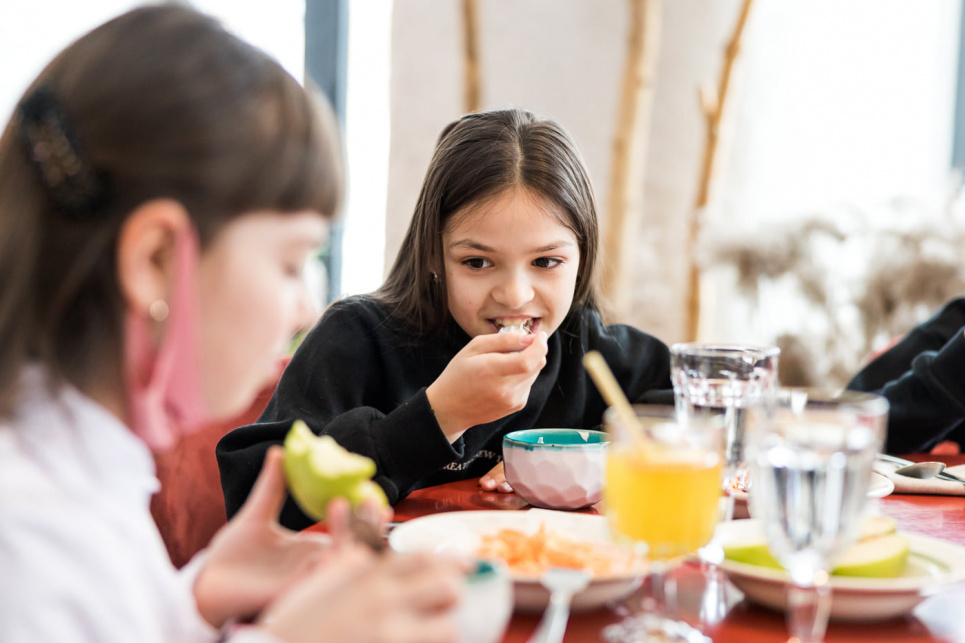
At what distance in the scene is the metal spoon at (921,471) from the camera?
1.23 meters

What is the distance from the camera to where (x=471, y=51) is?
290cm

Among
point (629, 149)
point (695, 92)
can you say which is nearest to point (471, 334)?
point (629, 149)

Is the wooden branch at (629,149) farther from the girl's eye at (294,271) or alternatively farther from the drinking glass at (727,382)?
the girl's eye at (294,271)

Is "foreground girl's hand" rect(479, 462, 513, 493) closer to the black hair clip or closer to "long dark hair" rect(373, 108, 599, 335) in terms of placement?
"long dark hair" rect(373, 108, 599, 335)

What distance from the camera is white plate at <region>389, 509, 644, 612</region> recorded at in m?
0.69

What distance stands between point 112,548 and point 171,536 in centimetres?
91

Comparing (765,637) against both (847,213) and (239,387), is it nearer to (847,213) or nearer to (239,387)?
(239,387)

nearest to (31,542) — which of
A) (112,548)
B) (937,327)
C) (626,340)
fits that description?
(112,548)

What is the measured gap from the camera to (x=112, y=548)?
598 millimetres

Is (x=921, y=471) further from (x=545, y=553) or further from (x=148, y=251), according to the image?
(x=148, y=251)

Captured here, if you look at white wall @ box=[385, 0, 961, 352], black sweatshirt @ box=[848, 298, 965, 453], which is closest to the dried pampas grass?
white wall @ box=[385, 0, 961, 352]

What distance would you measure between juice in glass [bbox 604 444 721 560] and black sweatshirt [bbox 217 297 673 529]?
0.50 m

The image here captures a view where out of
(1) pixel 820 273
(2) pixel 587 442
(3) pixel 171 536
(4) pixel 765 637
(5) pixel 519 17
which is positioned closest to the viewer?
(4) pixel 765 637

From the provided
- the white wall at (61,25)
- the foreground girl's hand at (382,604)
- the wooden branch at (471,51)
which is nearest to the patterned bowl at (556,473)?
the foreground girl's hand at (382,604)
